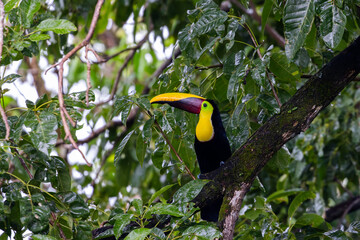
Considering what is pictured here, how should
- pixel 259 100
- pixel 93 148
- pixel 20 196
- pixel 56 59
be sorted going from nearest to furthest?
pixel 20 196 < pixel 259 100 < pixel 56 59 < pixel 93 148

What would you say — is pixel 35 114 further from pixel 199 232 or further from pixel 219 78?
pixel 219 78

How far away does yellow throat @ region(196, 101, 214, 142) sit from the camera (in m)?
2.88

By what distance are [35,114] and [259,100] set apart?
103 centimetres

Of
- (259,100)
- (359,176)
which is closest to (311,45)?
(259,100)

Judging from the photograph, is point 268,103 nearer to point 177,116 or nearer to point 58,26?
point 177,116

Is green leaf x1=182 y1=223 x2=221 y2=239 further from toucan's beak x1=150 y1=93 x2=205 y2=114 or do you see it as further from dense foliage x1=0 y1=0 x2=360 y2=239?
toucan's beak x1=150 y1=93 x2=205 y2=114

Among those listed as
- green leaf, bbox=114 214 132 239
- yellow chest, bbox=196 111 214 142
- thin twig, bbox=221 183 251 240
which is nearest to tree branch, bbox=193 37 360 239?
thin twig, bbox=221 183 251 240

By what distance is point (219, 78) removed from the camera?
2.65m

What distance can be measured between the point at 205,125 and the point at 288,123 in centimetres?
83

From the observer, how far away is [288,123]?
2.20 metres

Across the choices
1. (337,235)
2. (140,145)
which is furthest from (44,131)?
(337,235)

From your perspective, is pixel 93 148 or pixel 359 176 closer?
pixel 359 176

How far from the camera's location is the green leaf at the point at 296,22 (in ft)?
6.06

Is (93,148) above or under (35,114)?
under
